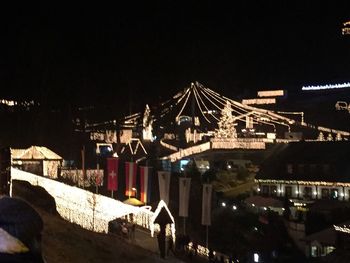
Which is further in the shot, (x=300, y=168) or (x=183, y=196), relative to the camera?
(x=300, y=168)

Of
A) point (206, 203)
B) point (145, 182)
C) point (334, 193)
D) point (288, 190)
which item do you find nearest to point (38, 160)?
point (145, 182)

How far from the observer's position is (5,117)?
2739 centimetres

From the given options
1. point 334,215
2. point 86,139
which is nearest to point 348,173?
point 334,215

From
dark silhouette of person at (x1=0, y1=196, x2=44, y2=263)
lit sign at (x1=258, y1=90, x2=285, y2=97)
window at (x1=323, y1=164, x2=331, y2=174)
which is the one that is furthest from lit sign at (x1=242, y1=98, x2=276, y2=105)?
dark silhouette of person at (x1=0, y1=196, x2=44, y2=263)

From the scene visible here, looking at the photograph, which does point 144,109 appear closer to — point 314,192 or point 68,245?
point 314,192

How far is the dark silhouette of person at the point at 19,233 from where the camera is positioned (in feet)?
6.52

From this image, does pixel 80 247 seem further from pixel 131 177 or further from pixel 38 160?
pixel 38 160

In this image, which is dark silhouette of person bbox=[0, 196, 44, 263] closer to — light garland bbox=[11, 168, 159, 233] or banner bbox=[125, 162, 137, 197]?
light garland bbox=[11, 168, 159, 233]

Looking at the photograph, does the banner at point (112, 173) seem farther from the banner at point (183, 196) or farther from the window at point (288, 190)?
the window at point (288, 190)

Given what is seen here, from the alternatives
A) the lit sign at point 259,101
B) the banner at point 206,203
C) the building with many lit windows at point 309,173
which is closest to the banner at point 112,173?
the banner at point 206,203

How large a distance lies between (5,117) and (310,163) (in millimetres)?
18844

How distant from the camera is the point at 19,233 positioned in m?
2.04

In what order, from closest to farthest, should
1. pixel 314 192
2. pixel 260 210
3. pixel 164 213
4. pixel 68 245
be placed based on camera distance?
pixel 68 245 → pixel 164 213 → pixel 260 210 → pixel 314 192

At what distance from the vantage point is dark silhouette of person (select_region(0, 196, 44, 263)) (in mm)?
1987
